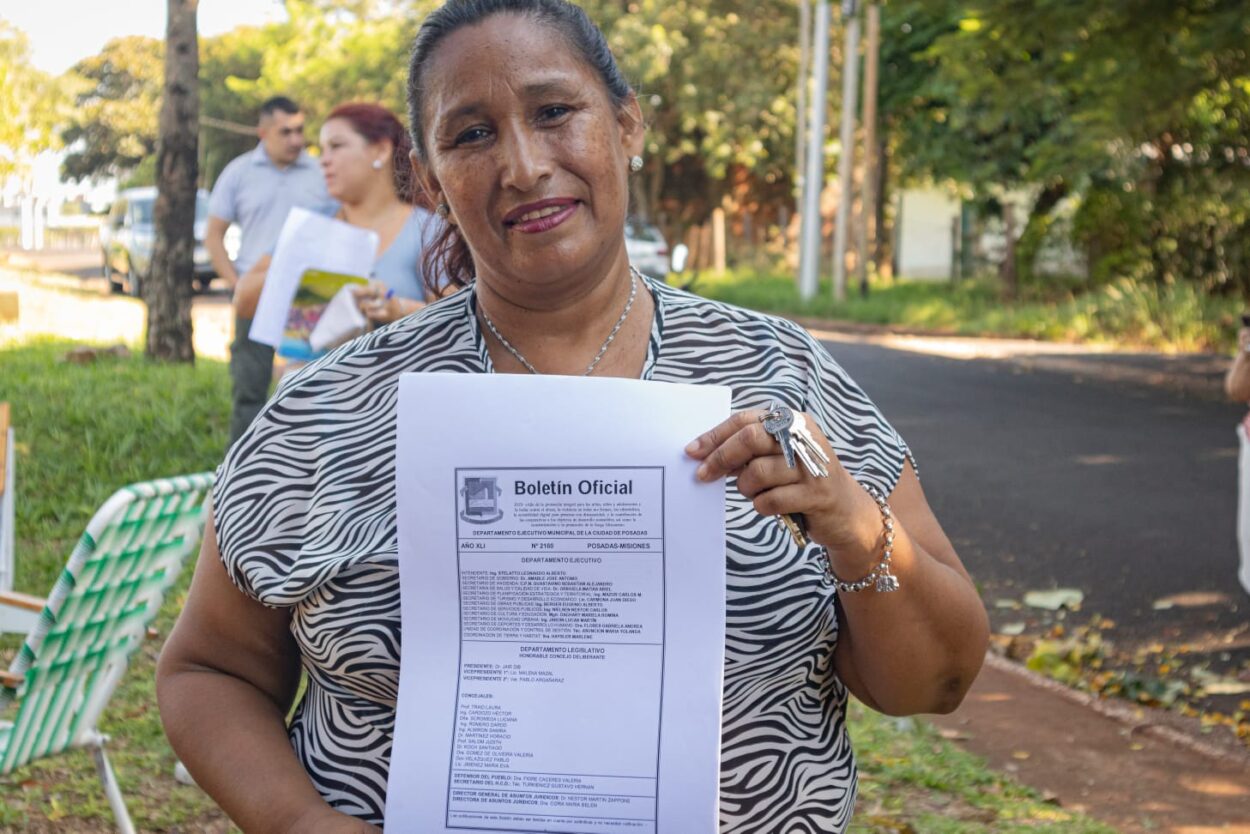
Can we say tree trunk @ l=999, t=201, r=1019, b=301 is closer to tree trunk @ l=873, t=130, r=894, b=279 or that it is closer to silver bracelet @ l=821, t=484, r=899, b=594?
tree trunk @ l=873, t=130, r=894, b=279

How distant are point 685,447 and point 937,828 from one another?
295 centimetres

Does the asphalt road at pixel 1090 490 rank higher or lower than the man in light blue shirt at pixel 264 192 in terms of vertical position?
lower

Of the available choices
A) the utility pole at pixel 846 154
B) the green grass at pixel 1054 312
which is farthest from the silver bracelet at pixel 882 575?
the utility pole at pixel 846 154

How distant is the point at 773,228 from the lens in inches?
1590

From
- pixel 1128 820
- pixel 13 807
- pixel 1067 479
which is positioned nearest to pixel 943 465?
pixel 1067 479

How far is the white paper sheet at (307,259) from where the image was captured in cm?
510

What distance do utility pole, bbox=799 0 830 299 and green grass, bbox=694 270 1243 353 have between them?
1.58 ft

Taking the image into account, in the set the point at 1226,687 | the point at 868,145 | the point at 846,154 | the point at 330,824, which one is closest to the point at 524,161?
the point at 330,824

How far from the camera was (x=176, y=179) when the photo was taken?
38.8ft

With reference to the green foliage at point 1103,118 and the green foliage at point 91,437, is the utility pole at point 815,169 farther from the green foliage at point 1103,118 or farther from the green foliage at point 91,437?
the green foliage at point 91,437

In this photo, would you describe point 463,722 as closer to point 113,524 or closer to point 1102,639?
point 113,524

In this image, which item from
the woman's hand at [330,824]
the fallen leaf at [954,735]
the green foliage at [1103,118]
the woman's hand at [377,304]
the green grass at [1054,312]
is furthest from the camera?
the green grass at [1054,312]

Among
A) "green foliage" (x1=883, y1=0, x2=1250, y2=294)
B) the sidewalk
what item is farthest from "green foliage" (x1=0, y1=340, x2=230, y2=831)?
"green foliage" (x1=883, y1=0, x2=1250, y2=294)

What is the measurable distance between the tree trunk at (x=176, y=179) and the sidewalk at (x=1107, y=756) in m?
7.90
